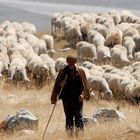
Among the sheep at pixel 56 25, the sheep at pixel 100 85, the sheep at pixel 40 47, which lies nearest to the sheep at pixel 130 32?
the sheep at pixel 40 47

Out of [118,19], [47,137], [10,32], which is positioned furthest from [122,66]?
[47,137]

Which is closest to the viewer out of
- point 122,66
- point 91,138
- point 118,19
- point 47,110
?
point 91,138

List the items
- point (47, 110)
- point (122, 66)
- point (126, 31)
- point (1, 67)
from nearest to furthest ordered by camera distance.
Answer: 1. point (47, 110)
2. point (1, 67)
3. point (122, 66)
4. point (126, 31)

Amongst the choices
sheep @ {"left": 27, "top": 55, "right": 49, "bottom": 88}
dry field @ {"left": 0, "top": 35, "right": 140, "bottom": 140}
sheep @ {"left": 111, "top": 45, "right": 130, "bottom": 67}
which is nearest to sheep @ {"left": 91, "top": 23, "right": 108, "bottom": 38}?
sheep @ {"left": 111, "top": 45, "right": 130, "bottom": 67}

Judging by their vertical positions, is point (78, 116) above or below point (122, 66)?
above

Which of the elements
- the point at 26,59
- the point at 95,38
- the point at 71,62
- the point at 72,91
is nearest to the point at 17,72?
the point at 26,59

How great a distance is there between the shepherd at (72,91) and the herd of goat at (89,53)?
7.65 meters

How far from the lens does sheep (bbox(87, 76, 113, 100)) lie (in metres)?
20.2

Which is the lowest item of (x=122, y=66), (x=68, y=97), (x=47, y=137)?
(x=122, y=66)

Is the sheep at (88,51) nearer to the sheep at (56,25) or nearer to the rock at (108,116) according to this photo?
the sheep at (56,25)

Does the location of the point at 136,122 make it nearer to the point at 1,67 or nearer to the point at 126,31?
the point at 1,67

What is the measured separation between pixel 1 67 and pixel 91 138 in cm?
1319

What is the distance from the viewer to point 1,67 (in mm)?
23922

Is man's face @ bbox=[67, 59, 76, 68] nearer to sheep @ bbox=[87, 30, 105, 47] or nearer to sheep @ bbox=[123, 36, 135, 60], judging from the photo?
sheep @ bbox=[123, 36, 135, 60]
